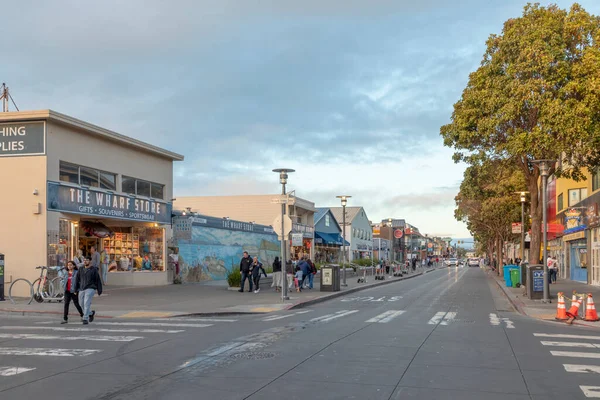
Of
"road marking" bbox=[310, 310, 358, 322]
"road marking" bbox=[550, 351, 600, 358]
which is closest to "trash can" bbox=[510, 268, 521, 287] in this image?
"road marking" bbox=[310, 310, 358, 322]

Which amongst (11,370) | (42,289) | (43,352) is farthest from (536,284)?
Answer: (11,370)

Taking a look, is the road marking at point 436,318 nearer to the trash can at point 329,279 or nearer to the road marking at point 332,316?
the road marking at point 332,316

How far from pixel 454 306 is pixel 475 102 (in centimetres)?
853

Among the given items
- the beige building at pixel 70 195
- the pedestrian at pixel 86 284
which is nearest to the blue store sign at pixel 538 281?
the pedestrian at pixel 86 284

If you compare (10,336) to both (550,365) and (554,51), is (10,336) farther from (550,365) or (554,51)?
(554,51)

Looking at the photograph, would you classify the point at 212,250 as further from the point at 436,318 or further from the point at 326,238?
the point at 326,238

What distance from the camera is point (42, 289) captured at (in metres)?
20.6

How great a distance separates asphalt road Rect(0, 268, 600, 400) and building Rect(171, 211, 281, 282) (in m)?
15.5

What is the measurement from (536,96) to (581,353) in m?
13.9

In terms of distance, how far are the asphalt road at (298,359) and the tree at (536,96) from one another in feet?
30.2

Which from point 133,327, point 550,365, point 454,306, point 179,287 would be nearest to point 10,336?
point 133,327

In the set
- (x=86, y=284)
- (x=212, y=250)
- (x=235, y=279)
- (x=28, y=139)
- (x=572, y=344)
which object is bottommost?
(x=572, y=344)

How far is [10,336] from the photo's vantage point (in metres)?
12.8

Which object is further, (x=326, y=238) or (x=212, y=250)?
(x=326, y=238)
